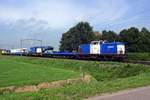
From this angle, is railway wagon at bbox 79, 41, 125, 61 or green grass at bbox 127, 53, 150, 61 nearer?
railway wagon at bbox 79, 41, 125, 61

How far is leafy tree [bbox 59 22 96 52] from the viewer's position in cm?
11631

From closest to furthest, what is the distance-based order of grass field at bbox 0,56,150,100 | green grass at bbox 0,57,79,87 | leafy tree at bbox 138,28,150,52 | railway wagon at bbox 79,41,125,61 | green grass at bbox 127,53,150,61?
grass field at bbox 0,56,150,100
green grass at bbox 0,57,79,87
railway wagon at bbox 79,41,125,61
green grass at bbox 127,53,150,61
leafy tree at bbox 138,28,150,52

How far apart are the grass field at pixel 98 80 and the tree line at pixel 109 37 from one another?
5107 centimetres

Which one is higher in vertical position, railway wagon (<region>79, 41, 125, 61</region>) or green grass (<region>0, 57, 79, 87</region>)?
railway wagon (<region>79, 41, 125, 61</region>)

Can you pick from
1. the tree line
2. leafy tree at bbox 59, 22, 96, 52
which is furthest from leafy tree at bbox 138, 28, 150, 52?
leafy tree at bbox 59, 22, 96, 52

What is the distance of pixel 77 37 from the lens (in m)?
118

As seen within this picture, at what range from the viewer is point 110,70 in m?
41.7

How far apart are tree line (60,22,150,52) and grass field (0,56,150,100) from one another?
5107 cm

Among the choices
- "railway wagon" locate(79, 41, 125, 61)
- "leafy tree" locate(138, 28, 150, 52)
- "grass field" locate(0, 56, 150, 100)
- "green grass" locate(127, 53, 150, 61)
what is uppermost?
"leafy tree" locate(138, 28, 150, 52)

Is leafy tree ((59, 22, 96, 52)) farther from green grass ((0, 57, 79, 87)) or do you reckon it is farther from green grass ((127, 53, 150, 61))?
green grass ((0, 57, 79, 87))

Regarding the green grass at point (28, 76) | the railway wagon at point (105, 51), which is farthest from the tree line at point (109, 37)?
the green grass at point (28, 76)

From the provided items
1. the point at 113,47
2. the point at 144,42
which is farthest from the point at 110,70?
the point at 144,42

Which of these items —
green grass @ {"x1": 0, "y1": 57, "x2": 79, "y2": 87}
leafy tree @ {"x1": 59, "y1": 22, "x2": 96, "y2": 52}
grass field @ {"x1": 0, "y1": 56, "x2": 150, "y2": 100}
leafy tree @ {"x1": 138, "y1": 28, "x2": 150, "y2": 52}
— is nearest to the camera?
grass field @ {"x1": 0, "y1": 56, "x2": 150, "y2": 100}

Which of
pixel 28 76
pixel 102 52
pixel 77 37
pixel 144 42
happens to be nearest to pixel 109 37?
pixel 77 37
